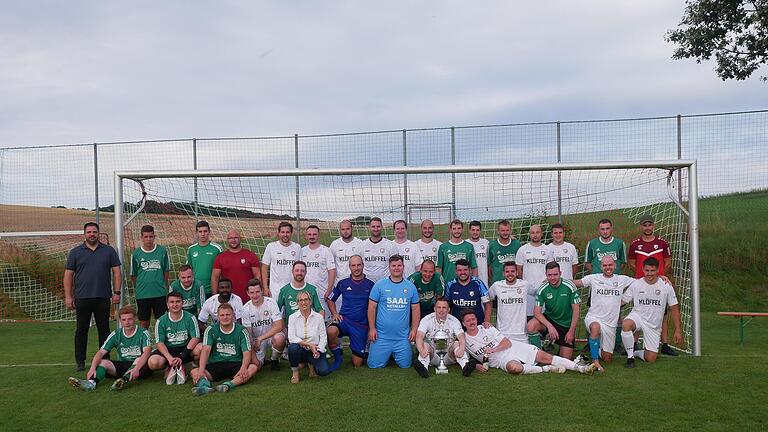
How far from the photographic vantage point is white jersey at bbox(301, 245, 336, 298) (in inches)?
286

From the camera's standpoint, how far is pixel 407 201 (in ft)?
30.9

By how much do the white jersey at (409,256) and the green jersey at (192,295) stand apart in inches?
98.1

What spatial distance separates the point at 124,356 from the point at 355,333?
256 cm

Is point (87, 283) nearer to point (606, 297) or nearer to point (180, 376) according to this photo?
point (180, 376)

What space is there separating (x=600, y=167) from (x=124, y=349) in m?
6.05

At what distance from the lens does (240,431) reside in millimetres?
4500

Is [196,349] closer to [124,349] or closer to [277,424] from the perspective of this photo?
[124,349]

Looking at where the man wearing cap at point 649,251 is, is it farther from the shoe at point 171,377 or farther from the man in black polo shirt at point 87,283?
the man in black polo shirt at point 87,283

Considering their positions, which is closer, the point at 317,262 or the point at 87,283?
the point at 87,283

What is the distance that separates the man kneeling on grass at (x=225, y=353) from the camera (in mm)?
5895

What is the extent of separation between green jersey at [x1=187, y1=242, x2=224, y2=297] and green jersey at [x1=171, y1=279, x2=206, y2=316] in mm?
225

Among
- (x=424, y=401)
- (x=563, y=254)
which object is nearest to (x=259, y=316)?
(x=424, y=401)

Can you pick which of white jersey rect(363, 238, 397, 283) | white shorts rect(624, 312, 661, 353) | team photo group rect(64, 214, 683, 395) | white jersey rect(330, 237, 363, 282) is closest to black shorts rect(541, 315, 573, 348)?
team photo group rect(64, 214, 683, 395)

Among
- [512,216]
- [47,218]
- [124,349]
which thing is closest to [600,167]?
[512,216]
